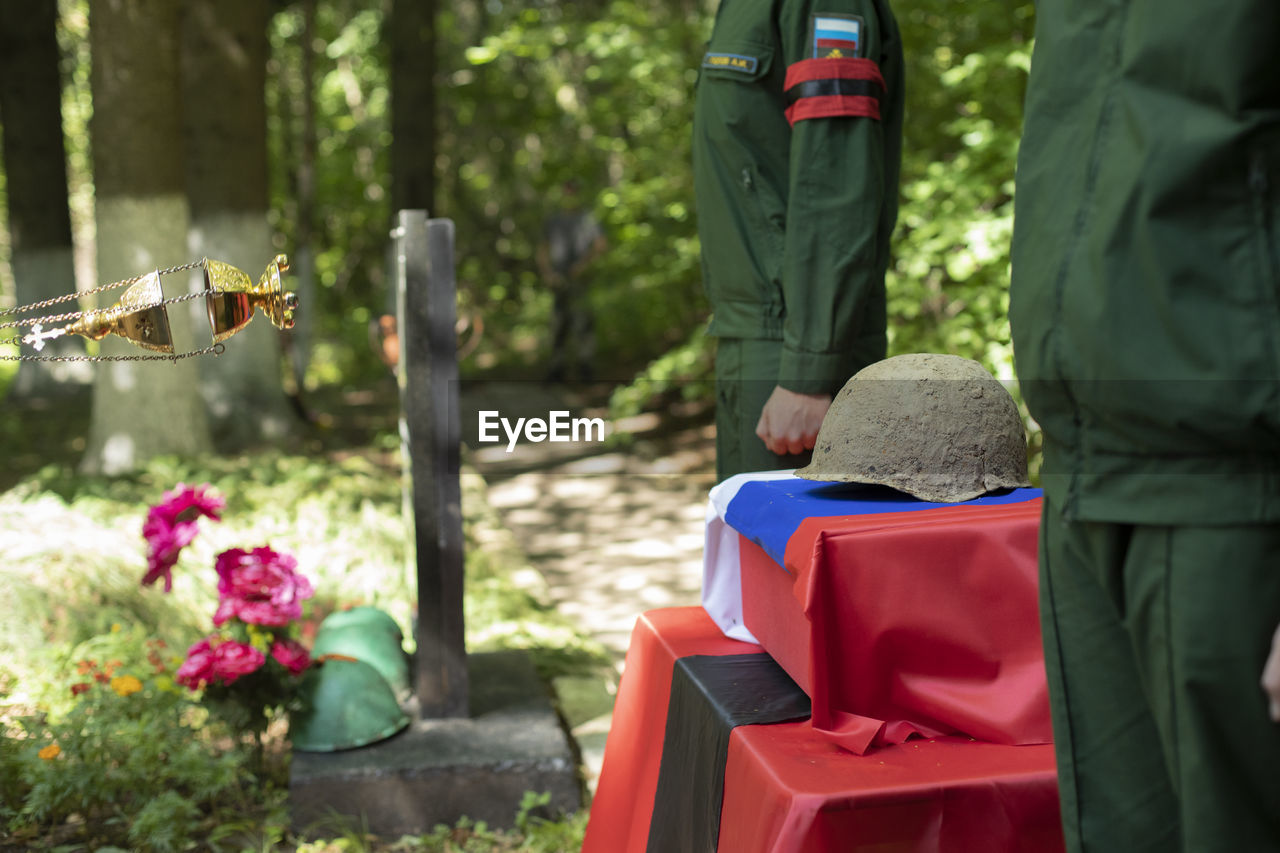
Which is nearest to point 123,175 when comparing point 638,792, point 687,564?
point 687,564

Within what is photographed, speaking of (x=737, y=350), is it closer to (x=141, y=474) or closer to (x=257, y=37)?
(x=141, y=474)

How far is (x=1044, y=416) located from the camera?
1.29 metres

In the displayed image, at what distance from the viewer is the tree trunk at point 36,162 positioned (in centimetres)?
1258

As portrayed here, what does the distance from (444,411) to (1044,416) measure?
2.38 metres

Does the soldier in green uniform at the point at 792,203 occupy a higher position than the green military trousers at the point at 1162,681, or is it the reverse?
the soldier in green uniform at the point at 792,203

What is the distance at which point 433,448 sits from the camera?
3.46 metres

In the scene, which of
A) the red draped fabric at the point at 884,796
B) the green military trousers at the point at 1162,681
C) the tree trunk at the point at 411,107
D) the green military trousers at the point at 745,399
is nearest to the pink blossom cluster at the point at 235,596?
the green military trousers at the point at 745,399

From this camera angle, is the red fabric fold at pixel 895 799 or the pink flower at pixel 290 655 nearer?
the red fabric fold at pixel 895 799

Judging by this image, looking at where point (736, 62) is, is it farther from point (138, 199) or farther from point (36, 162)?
point (36, 162)

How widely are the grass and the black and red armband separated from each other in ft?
6.70

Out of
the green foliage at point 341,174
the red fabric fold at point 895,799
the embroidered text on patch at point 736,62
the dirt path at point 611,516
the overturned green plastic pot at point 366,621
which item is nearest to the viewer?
the red fabric fold at point 895,799

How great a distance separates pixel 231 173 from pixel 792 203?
7665 mm

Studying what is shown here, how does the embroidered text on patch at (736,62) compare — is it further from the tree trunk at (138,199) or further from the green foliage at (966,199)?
the tree trunk at (138,199)

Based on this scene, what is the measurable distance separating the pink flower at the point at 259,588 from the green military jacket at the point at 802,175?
1.55m
